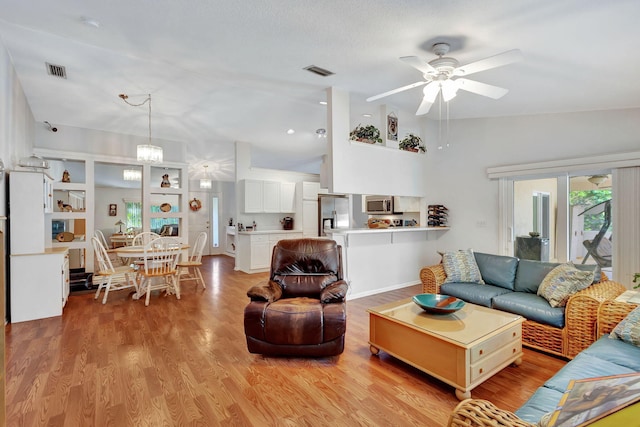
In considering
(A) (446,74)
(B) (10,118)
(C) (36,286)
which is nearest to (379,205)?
(A) (446,74)

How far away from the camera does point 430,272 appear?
3.73m

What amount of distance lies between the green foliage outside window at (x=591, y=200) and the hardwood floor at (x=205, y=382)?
7.86 feet

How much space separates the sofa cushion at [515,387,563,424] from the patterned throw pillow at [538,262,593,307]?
1549 mm

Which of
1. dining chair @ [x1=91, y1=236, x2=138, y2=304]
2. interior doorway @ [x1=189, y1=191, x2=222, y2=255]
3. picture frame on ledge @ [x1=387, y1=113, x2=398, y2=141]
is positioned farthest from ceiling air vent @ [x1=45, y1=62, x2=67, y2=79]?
interior doorway @ [x1=189, y1=191, x2=222, y2=255]

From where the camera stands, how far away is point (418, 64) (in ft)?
8.23

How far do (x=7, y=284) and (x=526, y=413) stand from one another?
5094mm

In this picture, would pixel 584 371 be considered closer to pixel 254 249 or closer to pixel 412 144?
pixel 412 144

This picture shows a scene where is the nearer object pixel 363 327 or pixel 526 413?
pixel 526 413

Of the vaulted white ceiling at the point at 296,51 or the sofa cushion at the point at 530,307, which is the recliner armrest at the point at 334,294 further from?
the vaulted white ceiling at the point at 296,51

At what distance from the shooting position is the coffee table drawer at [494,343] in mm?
2080

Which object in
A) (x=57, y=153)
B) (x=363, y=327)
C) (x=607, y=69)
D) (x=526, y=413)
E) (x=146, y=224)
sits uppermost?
(x=607, y=69)

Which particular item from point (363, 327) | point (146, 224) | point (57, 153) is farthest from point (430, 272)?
point (57, 153)

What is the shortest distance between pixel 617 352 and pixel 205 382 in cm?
272

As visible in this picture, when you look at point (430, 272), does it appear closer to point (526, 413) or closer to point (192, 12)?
point (526, 413)
